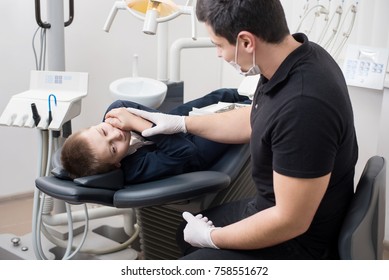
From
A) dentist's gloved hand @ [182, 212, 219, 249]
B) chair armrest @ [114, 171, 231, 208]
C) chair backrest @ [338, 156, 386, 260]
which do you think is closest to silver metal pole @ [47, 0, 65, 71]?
chair armrest @ [114, 171, 231, 208]

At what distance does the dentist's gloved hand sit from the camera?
4.09ft

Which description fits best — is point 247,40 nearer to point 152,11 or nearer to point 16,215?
point 152,11

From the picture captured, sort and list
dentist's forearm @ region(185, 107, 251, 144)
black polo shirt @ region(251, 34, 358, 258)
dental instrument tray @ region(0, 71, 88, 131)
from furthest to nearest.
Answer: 1. dental instrument tray @ region(0, 71, 88, 131)
2. dentist's forearm @ region(185, 107, 251, 144)
3. black polo shirt @ region(251, 34, 358, 258)

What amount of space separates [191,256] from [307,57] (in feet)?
1.97

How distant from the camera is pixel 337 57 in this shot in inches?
88.5

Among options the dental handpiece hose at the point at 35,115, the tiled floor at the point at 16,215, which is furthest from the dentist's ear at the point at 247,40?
the tiled floor at the point at 16,215

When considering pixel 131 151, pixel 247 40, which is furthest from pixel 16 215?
pixel 247 40

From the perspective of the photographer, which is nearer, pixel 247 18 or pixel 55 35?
pixel 247 18

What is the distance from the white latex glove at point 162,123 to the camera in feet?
4.80

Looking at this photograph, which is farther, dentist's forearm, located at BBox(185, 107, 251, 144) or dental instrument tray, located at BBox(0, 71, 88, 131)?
dental instrument tray, located at BBox(0, 71, 88, 131)

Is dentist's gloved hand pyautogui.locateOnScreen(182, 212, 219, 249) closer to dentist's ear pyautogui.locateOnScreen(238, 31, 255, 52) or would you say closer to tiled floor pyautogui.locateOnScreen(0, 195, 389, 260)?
dentist's ear pyautogui.locateOnScreen(238, 31, 255, 52)

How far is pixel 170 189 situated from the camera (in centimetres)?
124

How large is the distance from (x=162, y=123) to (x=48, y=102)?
463 mm
